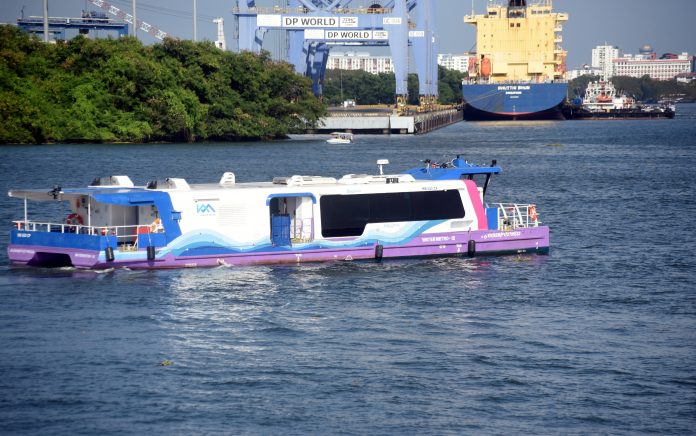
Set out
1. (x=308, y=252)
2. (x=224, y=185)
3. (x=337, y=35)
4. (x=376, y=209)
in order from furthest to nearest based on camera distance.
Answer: (x=337, y=35) → (x=224, y=185) → (x=376, y=209) → (x=308, y=252)

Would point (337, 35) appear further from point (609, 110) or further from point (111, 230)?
point (111, 230)

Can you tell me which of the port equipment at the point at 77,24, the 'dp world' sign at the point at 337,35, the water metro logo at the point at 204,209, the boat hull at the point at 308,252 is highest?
the port equipment at the point at 77,24

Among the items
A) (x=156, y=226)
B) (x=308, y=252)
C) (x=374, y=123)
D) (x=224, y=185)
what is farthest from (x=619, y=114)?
(x=156, y=226)

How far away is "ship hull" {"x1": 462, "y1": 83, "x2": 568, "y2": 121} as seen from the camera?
150m

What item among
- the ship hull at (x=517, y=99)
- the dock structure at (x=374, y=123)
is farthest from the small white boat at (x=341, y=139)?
the ship hull at (x=517, y=99)

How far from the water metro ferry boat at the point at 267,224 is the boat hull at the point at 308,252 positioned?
0.03m

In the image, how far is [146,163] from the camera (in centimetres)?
6475

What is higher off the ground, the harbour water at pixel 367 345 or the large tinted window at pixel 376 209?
the large tinted window at pixel 376 209

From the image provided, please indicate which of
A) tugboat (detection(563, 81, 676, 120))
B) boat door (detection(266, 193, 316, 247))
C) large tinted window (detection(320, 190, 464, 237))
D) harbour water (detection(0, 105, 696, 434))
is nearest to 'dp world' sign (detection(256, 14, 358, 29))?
tugboat (detection(563, 81, 676, 120))

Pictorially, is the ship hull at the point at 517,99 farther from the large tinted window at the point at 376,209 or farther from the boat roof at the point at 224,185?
the large tinted window at the point at 376,209

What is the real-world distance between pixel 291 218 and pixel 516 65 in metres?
131

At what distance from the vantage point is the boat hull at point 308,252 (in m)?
29.5

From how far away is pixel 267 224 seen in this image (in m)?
31.2

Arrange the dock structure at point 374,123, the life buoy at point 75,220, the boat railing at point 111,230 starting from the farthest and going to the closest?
the dock structure at point 374,123 < the life buoy at point 75,220 < the boat railing at point 111,230
